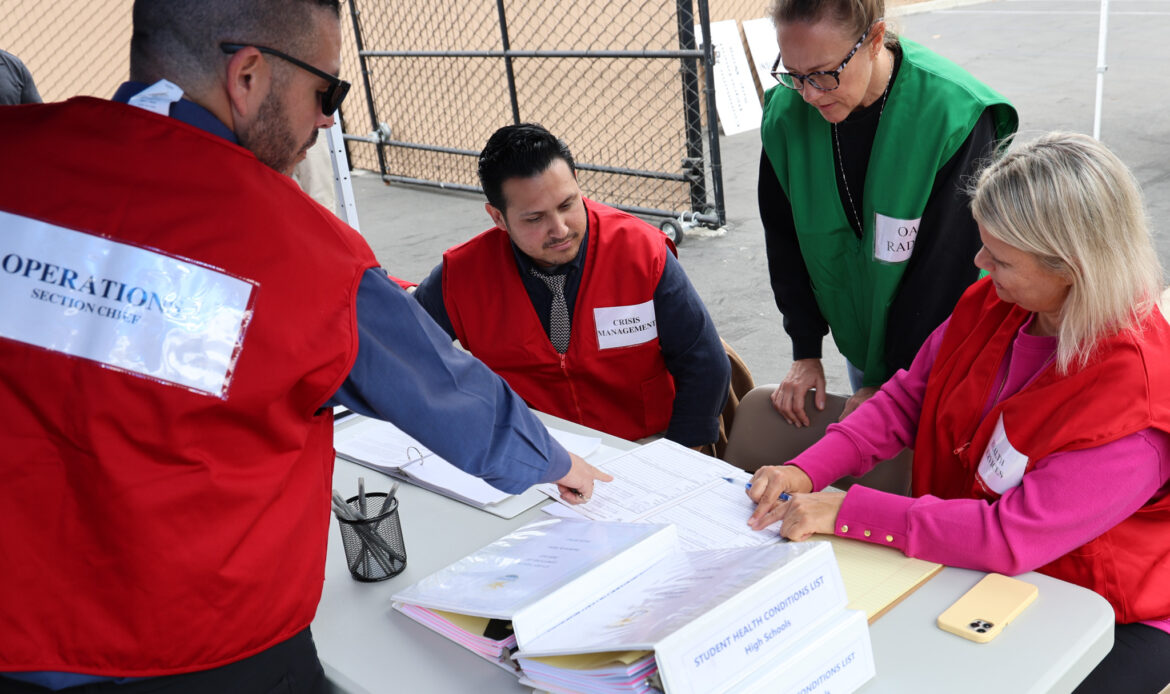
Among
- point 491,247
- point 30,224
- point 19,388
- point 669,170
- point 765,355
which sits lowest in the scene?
point 765,355

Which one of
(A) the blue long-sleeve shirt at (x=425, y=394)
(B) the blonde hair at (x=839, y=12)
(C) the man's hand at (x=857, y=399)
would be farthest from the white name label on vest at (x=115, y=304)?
(C) the man's hand at (x=857, y=399)

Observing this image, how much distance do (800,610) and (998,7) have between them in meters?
13.1

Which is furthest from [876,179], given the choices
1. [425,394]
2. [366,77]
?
[366,77]

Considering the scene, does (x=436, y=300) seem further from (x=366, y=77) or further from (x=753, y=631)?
(x=366, y=77)

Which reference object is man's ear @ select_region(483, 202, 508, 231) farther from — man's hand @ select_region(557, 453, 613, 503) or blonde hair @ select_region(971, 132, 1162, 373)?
blonde hair @ select_region(971, 132, 1162, 373)

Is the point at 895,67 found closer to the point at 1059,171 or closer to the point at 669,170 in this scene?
the point at 1059,171

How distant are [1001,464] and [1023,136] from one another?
144 centimetres

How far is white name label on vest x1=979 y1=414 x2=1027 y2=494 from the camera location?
50.2 inches

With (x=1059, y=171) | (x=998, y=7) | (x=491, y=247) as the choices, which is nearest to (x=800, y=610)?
(x=1059, y=171)

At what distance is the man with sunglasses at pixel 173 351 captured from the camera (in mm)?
892

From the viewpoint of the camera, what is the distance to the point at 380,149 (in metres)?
7.44

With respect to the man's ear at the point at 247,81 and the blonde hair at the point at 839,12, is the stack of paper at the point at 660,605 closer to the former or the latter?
the man's ear at the point at 247,81

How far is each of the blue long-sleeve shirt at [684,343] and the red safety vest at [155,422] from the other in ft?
3.53

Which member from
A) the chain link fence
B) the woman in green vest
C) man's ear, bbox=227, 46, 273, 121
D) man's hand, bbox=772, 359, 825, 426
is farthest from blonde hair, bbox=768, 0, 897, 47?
the chain link fence
